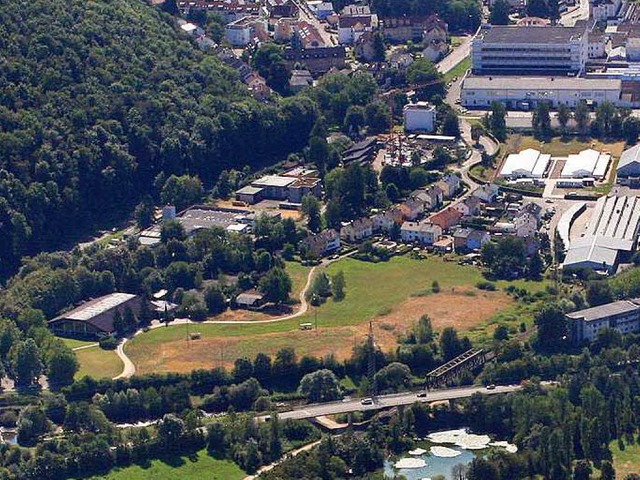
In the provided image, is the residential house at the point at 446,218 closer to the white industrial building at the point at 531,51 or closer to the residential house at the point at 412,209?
the residential house at the point at 412,209

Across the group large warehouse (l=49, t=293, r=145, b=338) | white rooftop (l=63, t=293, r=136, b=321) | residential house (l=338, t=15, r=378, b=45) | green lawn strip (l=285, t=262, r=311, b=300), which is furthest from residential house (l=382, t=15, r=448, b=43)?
large warehouse (l=49, t=293, r=145, b=338)

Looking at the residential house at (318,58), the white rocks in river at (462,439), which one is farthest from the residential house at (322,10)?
the white rocks in river at (462,439)

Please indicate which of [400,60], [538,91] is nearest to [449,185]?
[538,91]

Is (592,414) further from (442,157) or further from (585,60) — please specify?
(585,60)

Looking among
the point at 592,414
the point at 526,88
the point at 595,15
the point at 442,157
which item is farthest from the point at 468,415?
the point at 595,15

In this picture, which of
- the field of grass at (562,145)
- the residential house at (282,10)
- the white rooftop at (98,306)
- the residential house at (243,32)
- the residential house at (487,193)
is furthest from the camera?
the residential house at (282,10)

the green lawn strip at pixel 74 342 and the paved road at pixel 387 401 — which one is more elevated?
the green lawn strip at pixel 74 342
